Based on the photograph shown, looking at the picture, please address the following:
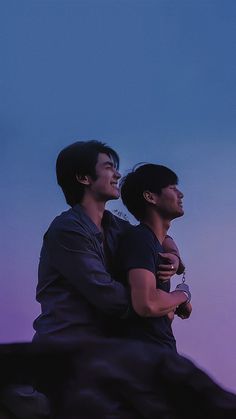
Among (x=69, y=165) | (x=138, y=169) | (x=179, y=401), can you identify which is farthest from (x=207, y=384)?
(x=138, y=169)

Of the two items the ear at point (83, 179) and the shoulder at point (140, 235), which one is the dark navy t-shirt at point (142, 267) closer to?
the shoulder at point (140, 235)

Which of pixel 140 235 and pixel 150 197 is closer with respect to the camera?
pixel 140 235

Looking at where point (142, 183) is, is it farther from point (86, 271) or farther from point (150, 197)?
point (86, 271)

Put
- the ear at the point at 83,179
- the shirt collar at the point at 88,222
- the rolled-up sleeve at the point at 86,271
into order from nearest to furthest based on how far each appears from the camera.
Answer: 1. the rolled-up sleeve at the point at 86,271
2. the shirt collar at the point at 88,222
3. the ear at the point at 83,179

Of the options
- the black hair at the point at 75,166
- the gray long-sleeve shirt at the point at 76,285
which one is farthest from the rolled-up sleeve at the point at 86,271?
the black hair at the point at 75,166

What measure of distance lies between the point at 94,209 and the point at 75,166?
12 centimetres

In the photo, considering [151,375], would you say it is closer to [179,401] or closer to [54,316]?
[179,401]

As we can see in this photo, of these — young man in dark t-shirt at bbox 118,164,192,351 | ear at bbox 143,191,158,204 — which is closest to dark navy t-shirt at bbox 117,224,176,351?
young man in dark t-shirt at bbox 118,164,192,351

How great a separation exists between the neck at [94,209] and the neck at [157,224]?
0.13 m

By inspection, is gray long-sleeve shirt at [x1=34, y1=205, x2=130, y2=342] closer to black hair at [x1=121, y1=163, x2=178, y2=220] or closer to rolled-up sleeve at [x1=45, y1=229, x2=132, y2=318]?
rolled-up sleeve at [x1=45, y1=229, x2=132, y2=318]

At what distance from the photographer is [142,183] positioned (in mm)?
1662

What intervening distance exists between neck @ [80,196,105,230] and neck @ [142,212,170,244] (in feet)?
0.44

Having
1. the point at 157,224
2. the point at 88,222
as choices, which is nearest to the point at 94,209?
the point at 88,222

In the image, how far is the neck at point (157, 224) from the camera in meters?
1.59
